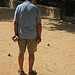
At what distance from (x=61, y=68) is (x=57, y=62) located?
1.48 feet

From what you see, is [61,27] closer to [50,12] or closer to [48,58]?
[50,12]

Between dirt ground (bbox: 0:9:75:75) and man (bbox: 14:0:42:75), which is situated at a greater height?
man (bbox: 14:0:42:75)

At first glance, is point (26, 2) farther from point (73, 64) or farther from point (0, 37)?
point (0, 37)

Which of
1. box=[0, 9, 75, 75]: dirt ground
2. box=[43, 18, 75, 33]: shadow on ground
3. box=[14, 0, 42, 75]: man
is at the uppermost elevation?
box=[14, 0, 42, 75]: man

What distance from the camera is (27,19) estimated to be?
3.57m

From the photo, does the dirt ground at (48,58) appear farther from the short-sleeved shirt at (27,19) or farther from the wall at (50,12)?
the wall at (50,12)

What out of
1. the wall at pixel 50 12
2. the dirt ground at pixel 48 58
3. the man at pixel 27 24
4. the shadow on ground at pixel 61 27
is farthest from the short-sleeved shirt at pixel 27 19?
the wall at pixel 50 12

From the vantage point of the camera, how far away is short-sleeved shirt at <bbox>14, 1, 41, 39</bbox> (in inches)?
139

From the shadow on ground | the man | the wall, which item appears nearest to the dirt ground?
the man

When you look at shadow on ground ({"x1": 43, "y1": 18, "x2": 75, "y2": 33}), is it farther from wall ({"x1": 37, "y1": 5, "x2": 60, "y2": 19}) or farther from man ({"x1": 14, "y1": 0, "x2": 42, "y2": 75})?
man ({"x1": 14, "y1": 0, "x2": 42, "y2": 75})

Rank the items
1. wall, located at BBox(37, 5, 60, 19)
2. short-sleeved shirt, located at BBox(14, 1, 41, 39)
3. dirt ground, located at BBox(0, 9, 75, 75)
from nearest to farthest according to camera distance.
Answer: short-sleeved shirt, located at BBox(14, 1, 41, 39) → dirt ground, located at BBox(0, 9, 75, 75) → wall, located at BBox(37, 5, 60, 19)

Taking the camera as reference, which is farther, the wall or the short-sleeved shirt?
the wall

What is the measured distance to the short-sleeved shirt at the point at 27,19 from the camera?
3533 millimetres

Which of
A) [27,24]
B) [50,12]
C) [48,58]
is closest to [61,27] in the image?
[50,12]
